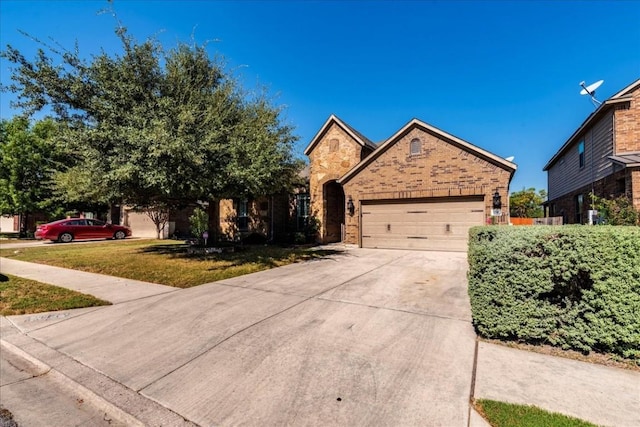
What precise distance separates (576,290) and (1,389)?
6647 millimetres

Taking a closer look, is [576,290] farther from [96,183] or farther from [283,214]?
[283,214]

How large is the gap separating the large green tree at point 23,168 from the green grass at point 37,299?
17725 millimetres

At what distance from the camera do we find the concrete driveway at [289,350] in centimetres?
266

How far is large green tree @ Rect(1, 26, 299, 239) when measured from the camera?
8289 millimetres

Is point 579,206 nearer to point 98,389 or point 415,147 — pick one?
point 415,147

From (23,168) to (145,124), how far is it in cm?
2027

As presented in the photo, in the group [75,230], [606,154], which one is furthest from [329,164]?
[75,230]

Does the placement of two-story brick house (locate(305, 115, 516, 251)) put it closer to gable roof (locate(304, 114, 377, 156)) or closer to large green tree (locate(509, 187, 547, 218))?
gable roof (locate(304, 114, 377, 156))

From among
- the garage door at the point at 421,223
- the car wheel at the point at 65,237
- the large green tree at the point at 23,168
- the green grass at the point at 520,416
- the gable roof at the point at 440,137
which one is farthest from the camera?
the large green tree at the point at 23,168

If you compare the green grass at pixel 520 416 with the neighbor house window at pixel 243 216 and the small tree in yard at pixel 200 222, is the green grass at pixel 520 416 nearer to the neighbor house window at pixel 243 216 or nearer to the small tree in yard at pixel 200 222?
the small tree in yard at pixel 200 222

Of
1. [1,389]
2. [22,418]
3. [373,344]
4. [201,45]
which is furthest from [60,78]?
[373,344]

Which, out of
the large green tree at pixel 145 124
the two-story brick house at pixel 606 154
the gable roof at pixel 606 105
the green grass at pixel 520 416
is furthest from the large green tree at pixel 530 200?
the green grass at pixel 520 416

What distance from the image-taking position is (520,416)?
95.5 inches

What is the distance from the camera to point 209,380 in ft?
10.2
